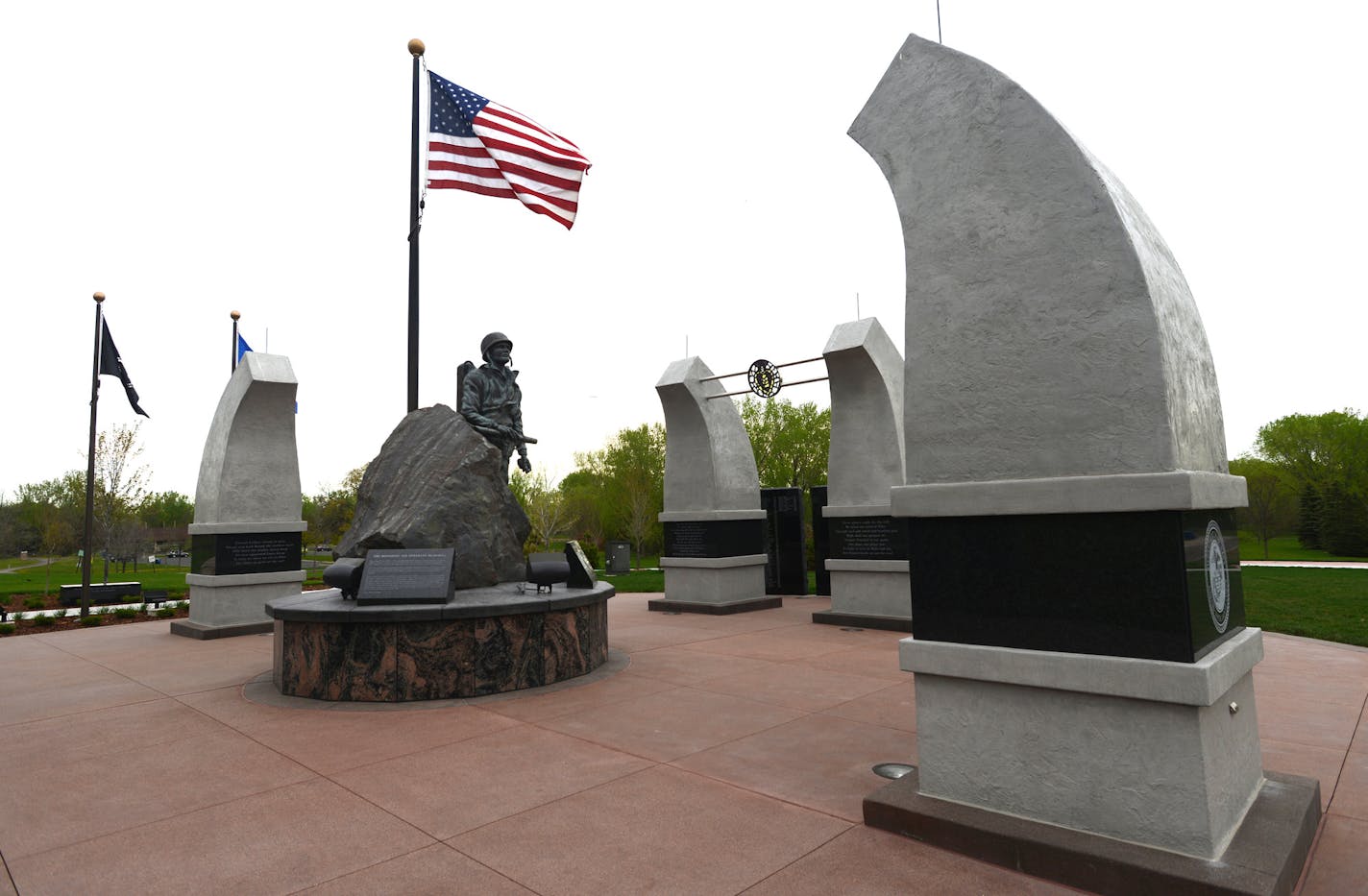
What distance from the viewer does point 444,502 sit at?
28.4 feet

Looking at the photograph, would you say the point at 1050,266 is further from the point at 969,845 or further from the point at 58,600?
the point at 58,600

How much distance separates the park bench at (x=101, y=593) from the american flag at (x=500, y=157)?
Result: 15675mm

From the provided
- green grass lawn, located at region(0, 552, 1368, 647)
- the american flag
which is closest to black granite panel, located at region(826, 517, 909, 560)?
green grass lawn, located at region(0, 552, 1368, 647)

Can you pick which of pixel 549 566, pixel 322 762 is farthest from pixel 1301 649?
pixel 322 762

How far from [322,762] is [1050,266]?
5555 millimetres

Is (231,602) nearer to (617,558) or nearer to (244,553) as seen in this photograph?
(244,553)

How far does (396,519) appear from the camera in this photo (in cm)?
852

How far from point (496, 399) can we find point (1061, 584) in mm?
8165

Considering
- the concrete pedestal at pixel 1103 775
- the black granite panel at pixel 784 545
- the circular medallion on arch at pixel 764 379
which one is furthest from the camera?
the black granite panel at pixel 784 545

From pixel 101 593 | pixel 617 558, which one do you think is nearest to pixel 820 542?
pixel 617 558

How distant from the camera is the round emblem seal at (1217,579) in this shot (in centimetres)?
354

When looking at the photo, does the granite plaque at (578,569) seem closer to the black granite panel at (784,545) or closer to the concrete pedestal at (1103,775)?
the concrete pedestal at (1103,775)

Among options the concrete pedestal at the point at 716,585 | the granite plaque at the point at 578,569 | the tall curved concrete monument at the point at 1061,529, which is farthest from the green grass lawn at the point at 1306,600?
the tall curved concrete monument at the point at 1061,529

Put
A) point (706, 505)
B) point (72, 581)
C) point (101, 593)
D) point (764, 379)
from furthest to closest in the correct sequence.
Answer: point (72, 581)
point (101, 593)
point (764, 379)
point (706, 505)
